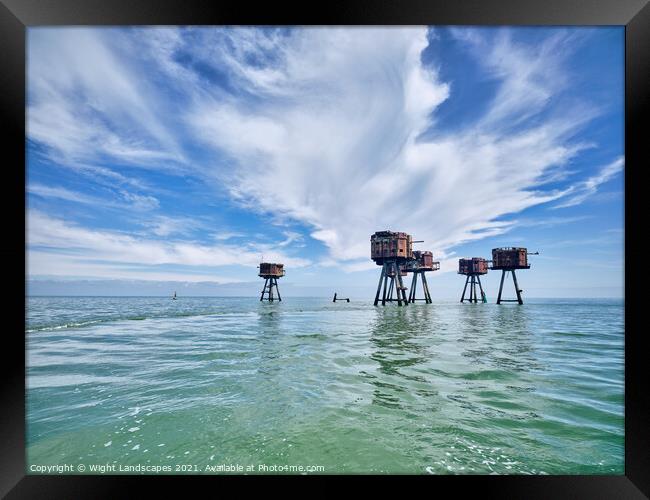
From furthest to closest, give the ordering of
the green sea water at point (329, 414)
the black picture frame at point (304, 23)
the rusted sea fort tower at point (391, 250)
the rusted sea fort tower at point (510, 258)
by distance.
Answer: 1. the rusted sea fort tower at point (510, 258)
2. the rusted sea fort tower at point (391, 250)
3. the green sea water at point (329, 414)
4. the black picture frame at point (304, 23)

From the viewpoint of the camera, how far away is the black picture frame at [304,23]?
3072 millimetres

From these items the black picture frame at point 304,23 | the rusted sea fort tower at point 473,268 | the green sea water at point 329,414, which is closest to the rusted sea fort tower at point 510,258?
the rusted sea fort tower at point 473,268

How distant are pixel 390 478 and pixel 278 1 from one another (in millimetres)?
5544

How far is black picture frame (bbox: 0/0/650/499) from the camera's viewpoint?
10.1ft

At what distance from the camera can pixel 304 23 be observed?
3156 mm

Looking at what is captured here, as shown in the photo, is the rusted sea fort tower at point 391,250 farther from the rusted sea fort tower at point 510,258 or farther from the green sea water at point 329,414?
the green sea water at point 329,414

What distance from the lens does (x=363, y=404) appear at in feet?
17.5

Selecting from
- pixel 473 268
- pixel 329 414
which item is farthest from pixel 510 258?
pixel 329 414

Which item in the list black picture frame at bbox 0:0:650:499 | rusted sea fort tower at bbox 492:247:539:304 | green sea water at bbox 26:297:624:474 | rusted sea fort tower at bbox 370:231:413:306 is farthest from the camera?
rusted sea fort tower at bbox 492:247:539:304

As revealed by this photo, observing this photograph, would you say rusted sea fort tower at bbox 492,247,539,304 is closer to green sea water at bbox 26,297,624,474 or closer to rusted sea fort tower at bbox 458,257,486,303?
rusted sea fort tower at bbox 458,257,486,303

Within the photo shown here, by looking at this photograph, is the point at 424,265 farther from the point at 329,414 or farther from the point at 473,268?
the point at 329,414

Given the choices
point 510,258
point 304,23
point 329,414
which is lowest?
point 329,414

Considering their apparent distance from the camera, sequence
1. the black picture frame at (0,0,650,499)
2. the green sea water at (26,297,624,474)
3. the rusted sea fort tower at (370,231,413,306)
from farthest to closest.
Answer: the rusted sea fort tower at (370,231,413,306) < the green sea water at (26,297,624,474) < the black picture frame at (0,0,650,499)

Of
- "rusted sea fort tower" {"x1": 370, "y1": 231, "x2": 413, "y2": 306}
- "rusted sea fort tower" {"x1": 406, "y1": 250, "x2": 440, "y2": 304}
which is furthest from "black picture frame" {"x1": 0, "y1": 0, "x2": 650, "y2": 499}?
"rusted sea fort tower" {"x1": 406, "y1": 250, "x2": 440, "y2": 304}
